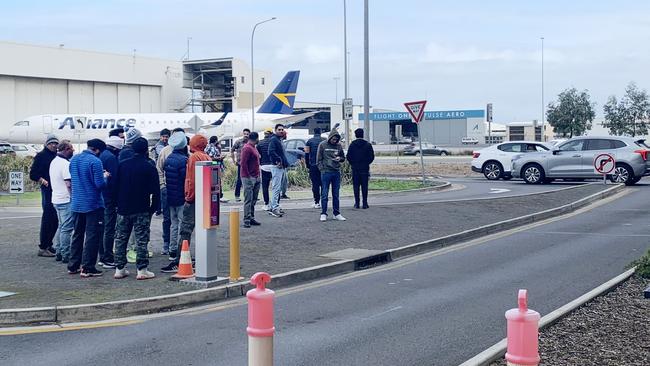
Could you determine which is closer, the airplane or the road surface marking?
the road surface marking

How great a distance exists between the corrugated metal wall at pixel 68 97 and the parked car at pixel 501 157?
42.7m

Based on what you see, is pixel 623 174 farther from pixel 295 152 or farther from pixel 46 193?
pixel 46 193

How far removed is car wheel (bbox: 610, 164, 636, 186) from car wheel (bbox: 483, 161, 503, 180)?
5.49 metres

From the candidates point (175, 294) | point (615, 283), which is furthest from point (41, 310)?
point (615, 283)

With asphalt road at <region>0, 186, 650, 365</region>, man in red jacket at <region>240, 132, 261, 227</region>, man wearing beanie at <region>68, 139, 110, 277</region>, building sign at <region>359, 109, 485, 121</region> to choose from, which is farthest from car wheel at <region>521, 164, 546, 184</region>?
building sign at <region>359, 109, 485, 121</region>

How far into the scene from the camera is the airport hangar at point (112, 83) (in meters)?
63.7

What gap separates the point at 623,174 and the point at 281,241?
17.4 m

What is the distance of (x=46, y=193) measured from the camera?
41.9 ft

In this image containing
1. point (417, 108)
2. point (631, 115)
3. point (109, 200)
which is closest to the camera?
A: point (109, 200)

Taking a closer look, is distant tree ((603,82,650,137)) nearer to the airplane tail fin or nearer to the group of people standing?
the airplane tail fin

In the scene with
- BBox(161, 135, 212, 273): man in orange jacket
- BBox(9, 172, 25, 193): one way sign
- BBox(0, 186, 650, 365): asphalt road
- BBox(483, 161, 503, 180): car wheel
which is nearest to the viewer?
BBox(0, 186, 650, 365): asphalt road

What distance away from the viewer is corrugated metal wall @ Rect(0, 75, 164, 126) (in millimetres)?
63312

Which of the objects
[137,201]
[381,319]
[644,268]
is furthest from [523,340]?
[137,201]

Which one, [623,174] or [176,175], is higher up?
[176,175]
